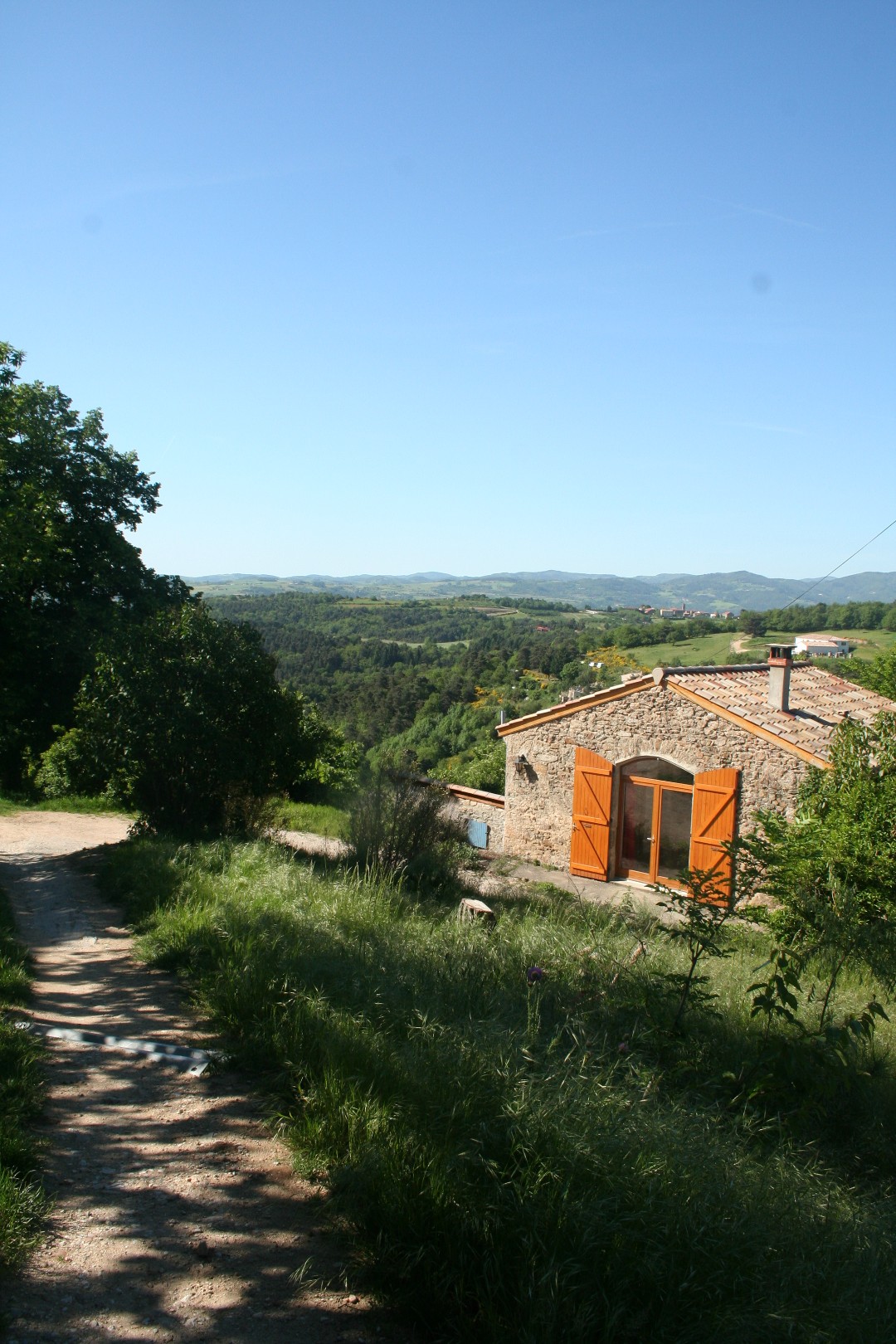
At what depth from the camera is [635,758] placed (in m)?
14.9

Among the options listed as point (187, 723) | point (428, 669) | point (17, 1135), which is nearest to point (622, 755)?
point (187, 723)

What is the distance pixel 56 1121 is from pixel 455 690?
41.2 metres

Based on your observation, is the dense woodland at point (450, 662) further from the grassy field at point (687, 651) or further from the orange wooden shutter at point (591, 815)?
the orange wooden shutter at point (591, 815)

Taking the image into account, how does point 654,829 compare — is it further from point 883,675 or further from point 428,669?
point 428,669

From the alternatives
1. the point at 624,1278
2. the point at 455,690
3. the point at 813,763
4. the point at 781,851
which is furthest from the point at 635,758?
the point at 455,690

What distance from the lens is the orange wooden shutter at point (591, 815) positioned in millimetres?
15180

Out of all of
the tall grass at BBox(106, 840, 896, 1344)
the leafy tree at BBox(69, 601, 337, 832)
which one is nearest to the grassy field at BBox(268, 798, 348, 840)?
the leafy tree at BBox(69, 601, 337, 832)

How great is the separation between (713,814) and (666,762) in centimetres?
122

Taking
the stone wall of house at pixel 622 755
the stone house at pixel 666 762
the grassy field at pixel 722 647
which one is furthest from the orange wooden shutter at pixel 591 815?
the grassy field at pixel 722 647

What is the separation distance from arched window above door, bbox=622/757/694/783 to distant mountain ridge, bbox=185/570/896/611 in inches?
2461

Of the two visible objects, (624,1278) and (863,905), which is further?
(863,905)

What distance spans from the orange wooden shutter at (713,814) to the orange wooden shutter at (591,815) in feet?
5.30

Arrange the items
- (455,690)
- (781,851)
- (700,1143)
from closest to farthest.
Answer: (700,1143) → (781,851) → (455,690)

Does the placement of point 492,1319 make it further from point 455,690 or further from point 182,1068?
point 455,690
